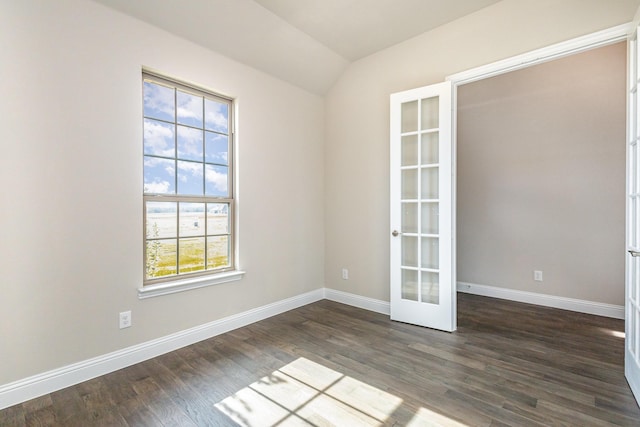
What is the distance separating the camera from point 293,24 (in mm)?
3049

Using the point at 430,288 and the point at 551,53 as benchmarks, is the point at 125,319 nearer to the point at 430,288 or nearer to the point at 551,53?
the point at 430,288

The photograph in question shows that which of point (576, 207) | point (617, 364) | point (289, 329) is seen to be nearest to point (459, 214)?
point (576, 207)

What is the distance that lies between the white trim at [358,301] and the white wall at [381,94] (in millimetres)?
73

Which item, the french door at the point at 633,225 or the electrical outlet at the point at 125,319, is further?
the electrical outlet at the point at 125,319

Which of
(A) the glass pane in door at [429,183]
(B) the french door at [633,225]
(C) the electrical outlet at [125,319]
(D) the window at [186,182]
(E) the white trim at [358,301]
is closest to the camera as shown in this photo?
(B) the french door at [633,225]

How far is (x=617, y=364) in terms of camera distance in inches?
92.0

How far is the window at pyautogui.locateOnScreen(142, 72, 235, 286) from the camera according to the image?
8.55ft

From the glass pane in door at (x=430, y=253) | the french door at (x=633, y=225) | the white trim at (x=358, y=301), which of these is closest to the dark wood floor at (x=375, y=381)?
the french door at (x=633, y=225)

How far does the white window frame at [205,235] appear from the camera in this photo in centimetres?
255

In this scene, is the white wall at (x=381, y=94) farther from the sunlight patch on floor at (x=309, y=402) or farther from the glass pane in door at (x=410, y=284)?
the sunlight patch on floor at (x=309, y=402)

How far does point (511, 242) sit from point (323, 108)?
3046mm

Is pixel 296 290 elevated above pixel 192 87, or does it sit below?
below

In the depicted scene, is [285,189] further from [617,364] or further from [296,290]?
[617,364]

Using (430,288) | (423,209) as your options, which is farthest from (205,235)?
(430,288)
